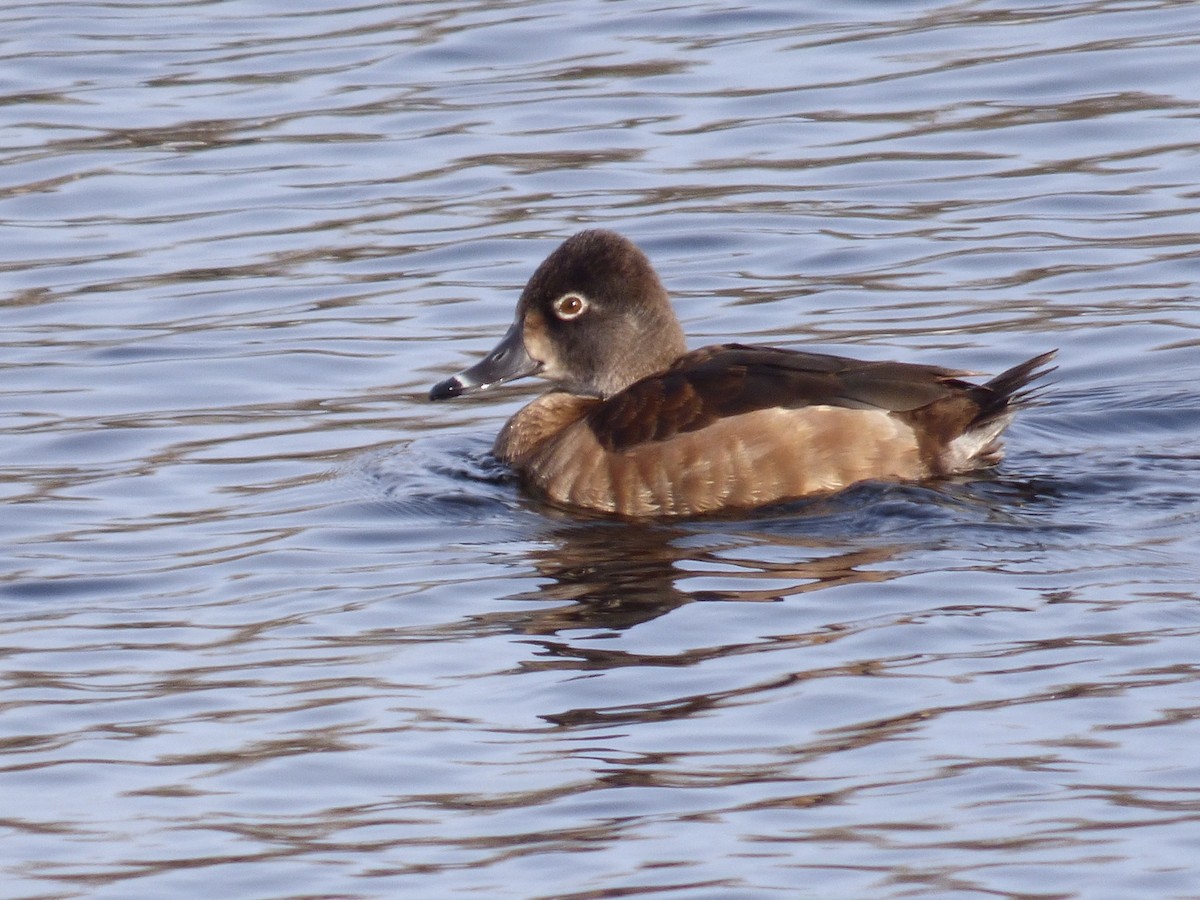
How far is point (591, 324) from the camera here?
29.6 ft

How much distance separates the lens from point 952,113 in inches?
528

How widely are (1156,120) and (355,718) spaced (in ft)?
26.7

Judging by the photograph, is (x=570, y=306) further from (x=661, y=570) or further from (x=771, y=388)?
(x=661, y=570)

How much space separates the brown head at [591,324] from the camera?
8953mm

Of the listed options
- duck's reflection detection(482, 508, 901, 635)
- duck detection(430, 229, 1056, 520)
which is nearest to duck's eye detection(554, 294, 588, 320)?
duck detection(430, 229, 1056, 520)

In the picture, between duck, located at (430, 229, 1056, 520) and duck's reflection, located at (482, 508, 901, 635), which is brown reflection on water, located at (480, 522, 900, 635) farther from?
duck, located at (430, 229, 1056, 520)

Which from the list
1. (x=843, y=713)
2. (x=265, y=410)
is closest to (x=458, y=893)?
(x=843, y=713)

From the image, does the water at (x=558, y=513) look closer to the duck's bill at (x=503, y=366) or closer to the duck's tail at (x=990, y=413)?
the duck's tail at (x=990, y=413)

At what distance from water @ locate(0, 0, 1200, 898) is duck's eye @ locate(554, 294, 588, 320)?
2.27ft

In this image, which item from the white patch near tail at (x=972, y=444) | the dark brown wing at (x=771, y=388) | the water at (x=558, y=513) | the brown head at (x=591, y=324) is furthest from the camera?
the brown head at (x=591, y=324)

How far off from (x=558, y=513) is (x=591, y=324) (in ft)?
3.24

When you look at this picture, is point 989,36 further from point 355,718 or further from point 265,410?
point 355,718

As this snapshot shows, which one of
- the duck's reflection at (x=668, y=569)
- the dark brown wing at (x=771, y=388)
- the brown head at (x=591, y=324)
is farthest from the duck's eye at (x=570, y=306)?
the duck's reflection at (x=668, y=569)

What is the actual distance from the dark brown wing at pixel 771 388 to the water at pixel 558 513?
353 mm
